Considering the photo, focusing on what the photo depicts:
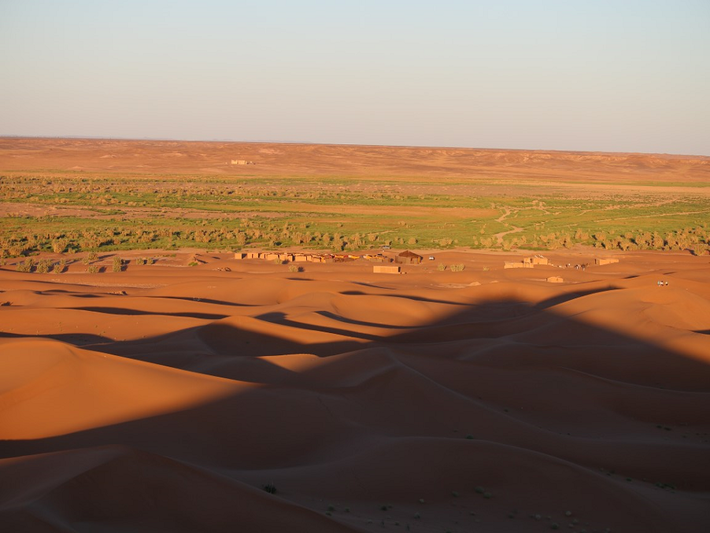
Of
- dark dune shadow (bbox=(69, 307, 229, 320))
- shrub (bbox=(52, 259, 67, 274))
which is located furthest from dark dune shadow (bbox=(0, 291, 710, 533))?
shrub (bbox=(52, 259, 67, 274))

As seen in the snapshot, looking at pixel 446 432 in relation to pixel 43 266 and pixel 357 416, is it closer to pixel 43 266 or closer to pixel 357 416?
pixel 357 416

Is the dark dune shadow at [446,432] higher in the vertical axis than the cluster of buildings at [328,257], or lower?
lower

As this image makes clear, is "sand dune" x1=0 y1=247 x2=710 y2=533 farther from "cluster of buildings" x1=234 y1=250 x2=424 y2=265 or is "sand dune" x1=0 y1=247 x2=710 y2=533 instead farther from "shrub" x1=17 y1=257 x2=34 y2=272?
"cluster of buildings" x1=234 y1=250 x2=424 y2=265

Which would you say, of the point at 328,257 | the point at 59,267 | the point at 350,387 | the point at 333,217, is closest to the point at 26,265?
the point at 59,267

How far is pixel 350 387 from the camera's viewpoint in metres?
13.5

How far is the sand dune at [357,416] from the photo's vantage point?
773 centimetres

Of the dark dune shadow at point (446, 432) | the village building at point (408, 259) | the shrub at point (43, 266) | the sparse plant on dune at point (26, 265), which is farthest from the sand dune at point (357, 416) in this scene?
the village building at point (408, 259)

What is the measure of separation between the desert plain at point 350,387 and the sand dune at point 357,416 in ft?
0.13

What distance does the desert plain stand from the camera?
8148 millimetres

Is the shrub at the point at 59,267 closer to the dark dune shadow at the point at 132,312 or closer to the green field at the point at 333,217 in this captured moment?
the green field at the point at 333,217

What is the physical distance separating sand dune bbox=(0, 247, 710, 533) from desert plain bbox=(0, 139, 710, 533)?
0.04 metres

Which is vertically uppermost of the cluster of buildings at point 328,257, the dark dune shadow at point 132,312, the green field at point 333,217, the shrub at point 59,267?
the green field at point 333,217

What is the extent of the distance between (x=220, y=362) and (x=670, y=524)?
8940 millimetres

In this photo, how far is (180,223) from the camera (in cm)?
4909
